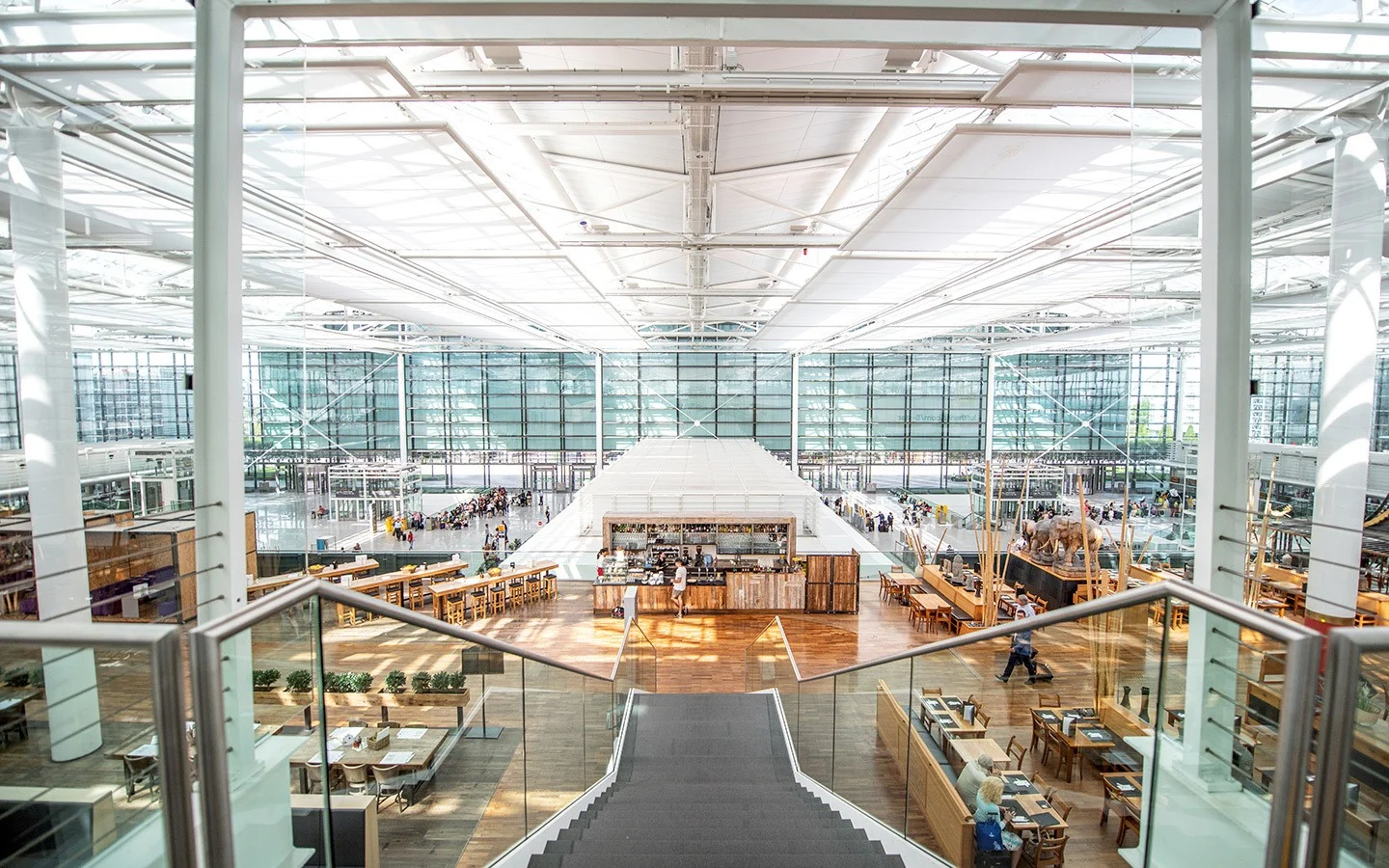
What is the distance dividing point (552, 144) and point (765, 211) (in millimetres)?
2138

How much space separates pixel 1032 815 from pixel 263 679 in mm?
4266

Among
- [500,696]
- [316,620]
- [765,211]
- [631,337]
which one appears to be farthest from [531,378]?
[316,620]

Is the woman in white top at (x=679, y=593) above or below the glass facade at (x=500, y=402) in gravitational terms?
below

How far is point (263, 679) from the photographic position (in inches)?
52.1

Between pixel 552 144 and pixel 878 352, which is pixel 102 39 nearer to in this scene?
pixel 552 144

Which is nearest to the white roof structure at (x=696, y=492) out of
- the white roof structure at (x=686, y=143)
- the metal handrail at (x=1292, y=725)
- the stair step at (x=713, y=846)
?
the white roof structure at (x=686, y=143)

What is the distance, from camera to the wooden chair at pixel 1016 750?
15.5ft

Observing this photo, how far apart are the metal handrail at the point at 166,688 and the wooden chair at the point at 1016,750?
5.41 metres

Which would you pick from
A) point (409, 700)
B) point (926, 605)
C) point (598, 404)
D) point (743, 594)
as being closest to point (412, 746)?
point (409, 700)

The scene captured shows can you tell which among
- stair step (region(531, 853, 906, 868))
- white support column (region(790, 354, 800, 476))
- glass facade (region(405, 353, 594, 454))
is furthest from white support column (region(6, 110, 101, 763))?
white support column (region(790, 354, 800, 476))

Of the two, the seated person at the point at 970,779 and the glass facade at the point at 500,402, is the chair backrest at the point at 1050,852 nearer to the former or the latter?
the seated person at the point at 970,779

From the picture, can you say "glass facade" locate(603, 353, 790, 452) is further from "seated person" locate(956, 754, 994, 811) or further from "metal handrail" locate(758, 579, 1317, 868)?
"metal handrail" locate(758, 579, 1317, 868)

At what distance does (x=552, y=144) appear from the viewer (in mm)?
4047

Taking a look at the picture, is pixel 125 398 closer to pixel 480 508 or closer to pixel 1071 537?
pixel 1071 537
